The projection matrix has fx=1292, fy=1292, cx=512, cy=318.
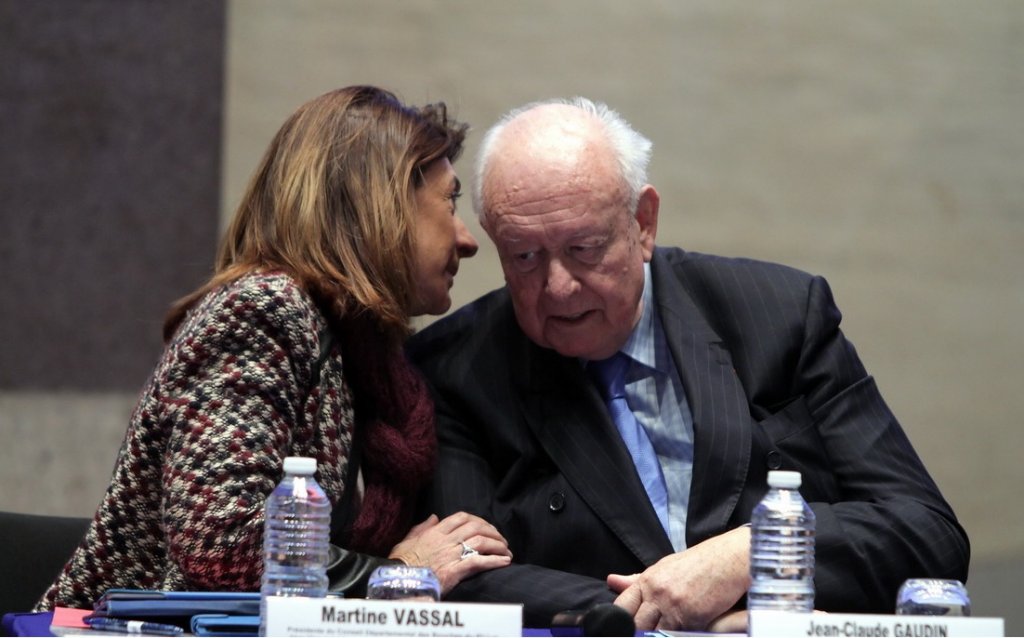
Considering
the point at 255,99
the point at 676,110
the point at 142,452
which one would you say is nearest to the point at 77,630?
the point at 142,452

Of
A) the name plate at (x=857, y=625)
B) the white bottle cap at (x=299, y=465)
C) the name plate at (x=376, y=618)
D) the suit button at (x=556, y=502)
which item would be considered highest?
the suit button at (x=556, y=502)

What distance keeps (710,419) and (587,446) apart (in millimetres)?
279

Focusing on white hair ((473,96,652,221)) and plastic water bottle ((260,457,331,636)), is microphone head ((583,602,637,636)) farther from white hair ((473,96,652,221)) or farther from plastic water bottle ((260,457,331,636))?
white hair ((473,96,652,221))

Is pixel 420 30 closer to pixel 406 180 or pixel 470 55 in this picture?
pixel 470 55

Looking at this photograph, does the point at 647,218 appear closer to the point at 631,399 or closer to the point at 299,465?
the point at 631,399

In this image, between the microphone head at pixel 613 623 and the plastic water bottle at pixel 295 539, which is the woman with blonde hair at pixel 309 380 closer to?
the plastic water bottle at pixel 295 539

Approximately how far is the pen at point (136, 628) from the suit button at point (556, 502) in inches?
45.7

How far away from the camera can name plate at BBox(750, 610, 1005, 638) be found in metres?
1.63

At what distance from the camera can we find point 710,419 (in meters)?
2.81

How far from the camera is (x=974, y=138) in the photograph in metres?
5.09

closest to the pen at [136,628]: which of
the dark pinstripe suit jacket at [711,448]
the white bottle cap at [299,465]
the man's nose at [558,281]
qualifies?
the white bottle cap at [299,465]

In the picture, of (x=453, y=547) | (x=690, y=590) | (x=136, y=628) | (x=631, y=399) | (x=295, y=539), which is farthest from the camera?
(x=631, y=399)

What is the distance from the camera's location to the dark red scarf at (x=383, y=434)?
2619mm

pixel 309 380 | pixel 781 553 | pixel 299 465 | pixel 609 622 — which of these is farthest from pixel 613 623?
pixel 309 380
